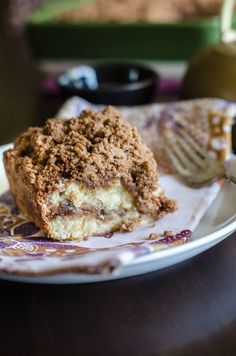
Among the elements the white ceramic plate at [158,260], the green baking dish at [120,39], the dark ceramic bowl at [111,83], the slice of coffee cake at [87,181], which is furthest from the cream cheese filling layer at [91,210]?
the green baking dish at [120,39]

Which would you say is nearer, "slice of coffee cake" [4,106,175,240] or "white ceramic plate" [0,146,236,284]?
"white ceramic plate" [0,146,236,284]

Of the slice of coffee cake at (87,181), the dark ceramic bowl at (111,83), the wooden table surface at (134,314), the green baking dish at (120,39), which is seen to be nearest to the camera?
the wooden table surface at (134,314)

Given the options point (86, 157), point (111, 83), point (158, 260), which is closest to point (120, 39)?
point (111, 83)

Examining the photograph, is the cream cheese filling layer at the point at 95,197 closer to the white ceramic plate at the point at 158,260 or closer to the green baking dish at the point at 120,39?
the white ceramic plate at the point at 158,260

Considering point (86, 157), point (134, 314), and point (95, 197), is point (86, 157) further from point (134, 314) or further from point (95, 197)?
point (134, 314)

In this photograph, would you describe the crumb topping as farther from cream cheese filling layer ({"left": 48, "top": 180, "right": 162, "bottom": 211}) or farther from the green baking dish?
the green baking dish

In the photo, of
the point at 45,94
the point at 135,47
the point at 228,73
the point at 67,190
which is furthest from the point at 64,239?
the point at 135,47

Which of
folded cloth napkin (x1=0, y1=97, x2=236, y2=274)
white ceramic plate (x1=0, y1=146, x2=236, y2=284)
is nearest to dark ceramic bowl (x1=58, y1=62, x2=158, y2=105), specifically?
folded cloth napkin (x1=0, y1=97, x2=236, y2=274)
